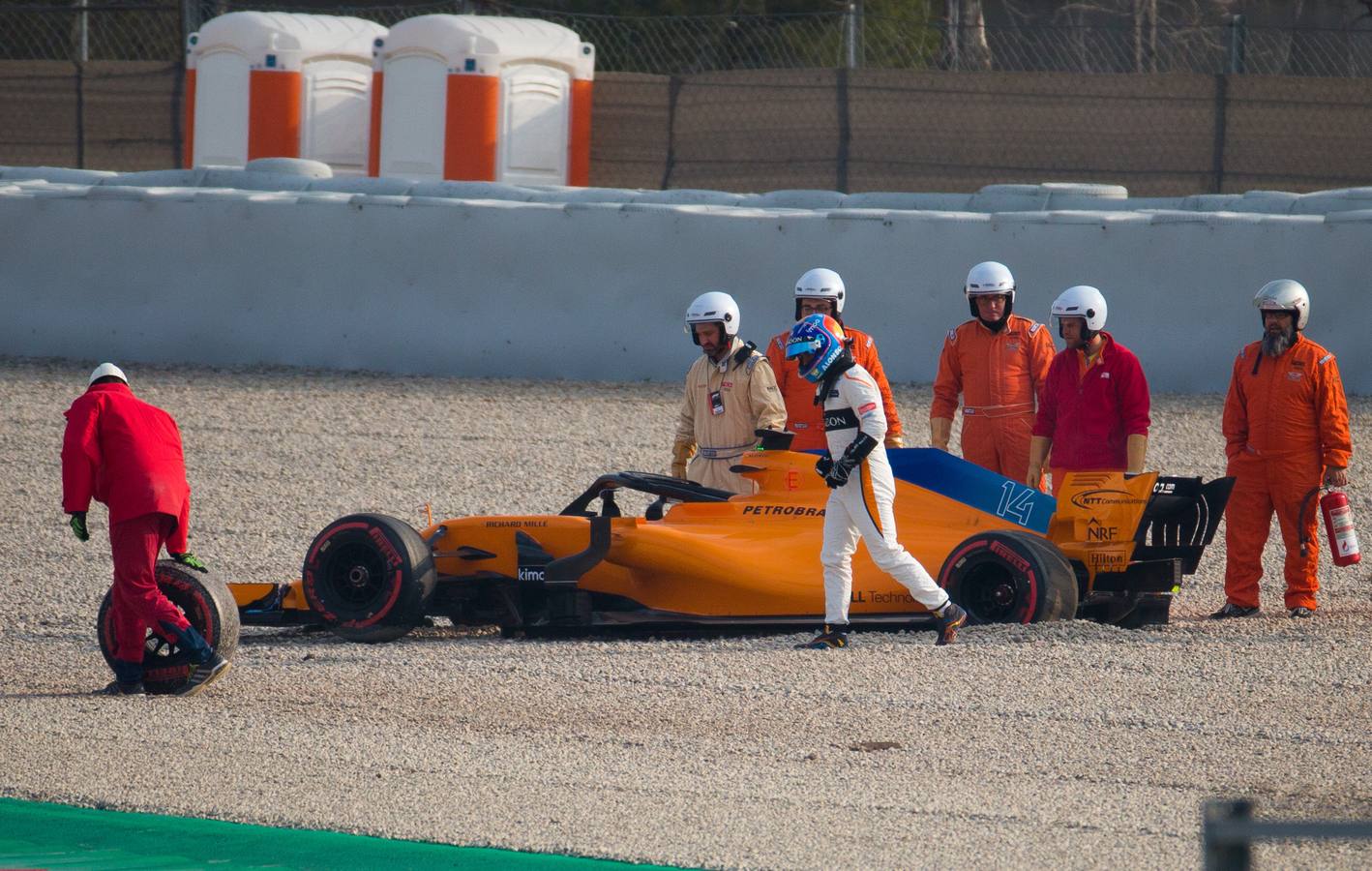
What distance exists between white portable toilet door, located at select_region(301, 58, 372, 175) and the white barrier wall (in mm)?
5673

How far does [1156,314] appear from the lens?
13.1 metres

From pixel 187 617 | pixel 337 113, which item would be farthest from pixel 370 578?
pixel 337 113

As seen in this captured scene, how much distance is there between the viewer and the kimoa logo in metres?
7.78

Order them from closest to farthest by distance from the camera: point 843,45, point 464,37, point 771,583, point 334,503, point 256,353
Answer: point 771,583 < point 334,503 < point 256,353 < point 843,45 < point 464,37

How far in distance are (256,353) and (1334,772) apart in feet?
34.6

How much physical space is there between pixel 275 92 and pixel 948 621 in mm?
14498

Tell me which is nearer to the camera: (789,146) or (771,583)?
(771,583)

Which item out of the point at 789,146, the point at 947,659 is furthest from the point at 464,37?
the point at 947,659

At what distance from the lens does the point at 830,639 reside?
7492 mm

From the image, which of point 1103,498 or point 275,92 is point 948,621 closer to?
point 1103,498

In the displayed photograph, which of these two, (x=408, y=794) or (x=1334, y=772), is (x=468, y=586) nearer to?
(x=408, y=794)

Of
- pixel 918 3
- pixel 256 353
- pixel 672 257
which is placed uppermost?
pixel 918 3

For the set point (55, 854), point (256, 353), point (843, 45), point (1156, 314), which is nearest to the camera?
point (55, 854)

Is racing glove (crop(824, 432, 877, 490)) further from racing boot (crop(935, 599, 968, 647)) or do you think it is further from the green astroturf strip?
the green astroturf strip
